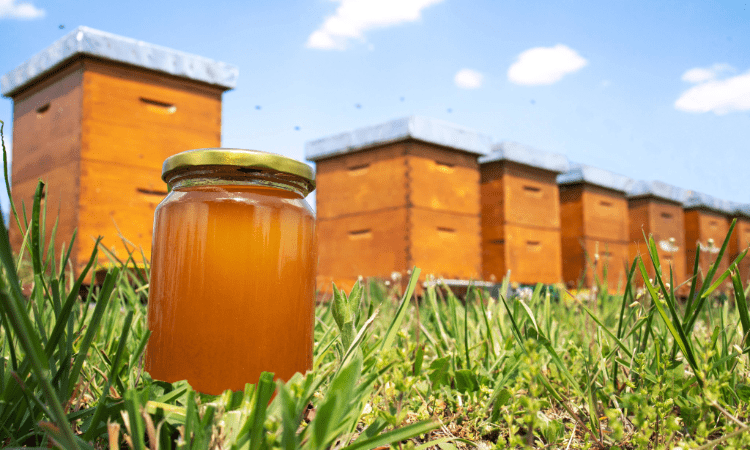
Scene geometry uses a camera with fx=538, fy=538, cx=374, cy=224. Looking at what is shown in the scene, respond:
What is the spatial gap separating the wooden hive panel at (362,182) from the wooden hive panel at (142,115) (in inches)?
36.8

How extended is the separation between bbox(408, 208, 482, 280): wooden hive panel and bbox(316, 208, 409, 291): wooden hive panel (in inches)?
2.4

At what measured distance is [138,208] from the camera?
1946 mm

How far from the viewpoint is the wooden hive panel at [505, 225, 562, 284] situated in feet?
10.7

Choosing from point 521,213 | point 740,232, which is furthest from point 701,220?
point 521,213

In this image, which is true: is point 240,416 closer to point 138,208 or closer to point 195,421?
point 195,421

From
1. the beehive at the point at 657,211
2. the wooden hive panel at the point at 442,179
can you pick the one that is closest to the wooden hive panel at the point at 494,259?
the wooden hive panel at the point at 442,179

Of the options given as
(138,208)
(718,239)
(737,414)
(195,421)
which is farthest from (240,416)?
(718,239)

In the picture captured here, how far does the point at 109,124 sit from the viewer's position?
1906 millimetres

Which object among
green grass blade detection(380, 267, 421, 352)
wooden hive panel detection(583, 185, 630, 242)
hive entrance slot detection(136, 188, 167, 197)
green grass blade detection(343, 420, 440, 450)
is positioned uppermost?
wooden hive panel detection(583, 185, 630, 242)

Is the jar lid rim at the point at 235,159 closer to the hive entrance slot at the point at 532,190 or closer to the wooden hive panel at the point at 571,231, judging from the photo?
the hive entrance slot at the point at 532,190

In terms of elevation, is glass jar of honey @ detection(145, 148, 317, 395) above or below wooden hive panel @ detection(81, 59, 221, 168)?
below

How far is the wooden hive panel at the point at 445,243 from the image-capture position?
105 inches

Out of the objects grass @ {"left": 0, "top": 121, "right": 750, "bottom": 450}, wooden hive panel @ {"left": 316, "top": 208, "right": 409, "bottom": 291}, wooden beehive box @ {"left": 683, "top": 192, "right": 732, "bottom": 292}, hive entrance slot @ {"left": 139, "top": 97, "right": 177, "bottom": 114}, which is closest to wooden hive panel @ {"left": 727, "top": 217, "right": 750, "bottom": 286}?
wooden beehive box @ {"left": 683, "top": 192, "right": 732, "bottom": 292}

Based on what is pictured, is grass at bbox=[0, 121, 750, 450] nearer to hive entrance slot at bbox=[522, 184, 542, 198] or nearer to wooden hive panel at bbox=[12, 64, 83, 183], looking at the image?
wooden hive panel at bbox=[12, 64, 83, 183]
